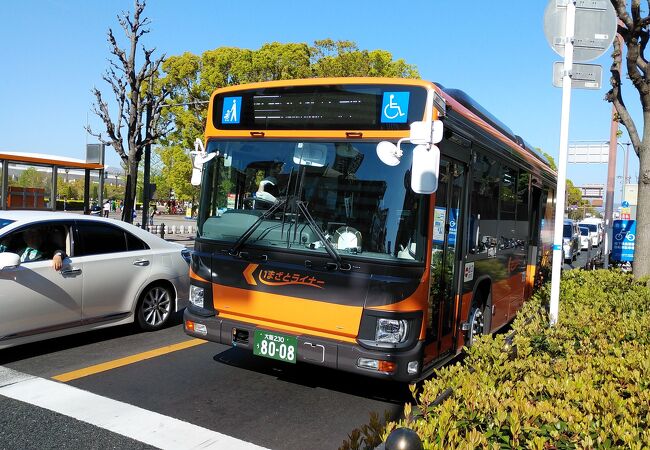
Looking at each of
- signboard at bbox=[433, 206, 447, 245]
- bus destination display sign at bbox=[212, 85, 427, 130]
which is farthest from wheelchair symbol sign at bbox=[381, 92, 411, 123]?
signboard at bbox=[433, 206, 447, 245]

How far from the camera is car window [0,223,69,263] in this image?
5.86 meters

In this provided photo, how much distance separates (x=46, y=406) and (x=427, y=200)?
3603 mm

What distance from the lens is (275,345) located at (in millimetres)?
4707

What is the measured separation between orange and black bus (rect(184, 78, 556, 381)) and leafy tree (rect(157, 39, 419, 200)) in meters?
27.2

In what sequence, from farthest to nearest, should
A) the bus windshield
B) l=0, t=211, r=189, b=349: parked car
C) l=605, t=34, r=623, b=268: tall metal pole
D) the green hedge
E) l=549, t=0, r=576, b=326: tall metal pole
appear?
l=605, t=34, r=623, b=268: tall metal pole → l=549, t=0, r=576, b=326: tall metal pole → l=0, t=211, r=189, b=349: parked car → the bus windshield → the green hedge

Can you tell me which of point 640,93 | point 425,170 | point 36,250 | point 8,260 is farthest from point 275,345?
point 640,93

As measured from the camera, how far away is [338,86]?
4.89 m

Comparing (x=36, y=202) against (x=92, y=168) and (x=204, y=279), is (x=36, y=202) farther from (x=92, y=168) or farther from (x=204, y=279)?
(x=204, y=279)

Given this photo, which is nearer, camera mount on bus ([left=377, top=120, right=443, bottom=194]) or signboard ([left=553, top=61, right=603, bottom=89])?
camera mount on bus ([left=377, top=120, right=443, bottom=194])

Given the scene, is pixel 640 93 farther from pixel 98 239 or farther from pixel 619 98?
pixel 98 239

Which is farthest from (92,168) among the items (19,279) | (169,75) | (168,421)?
(169,75)

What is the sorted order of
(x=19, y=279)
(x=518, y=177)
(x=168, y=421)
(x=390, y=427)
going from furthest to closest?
(x=518, y=177)
(x=19, y=279)
(x=168, y=421)
(x=390, y=427)

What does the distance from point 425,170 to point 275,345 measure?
196 centimetres

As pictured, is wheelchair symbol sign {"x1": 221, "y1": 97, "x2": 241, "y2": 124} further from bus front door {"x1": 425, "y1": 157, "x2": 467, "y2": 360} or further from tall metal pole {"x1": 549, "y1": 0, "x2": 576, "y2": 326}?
tall metal pole {"x1": 549, "y1": 0, "x2": 576, "y2": 326}
